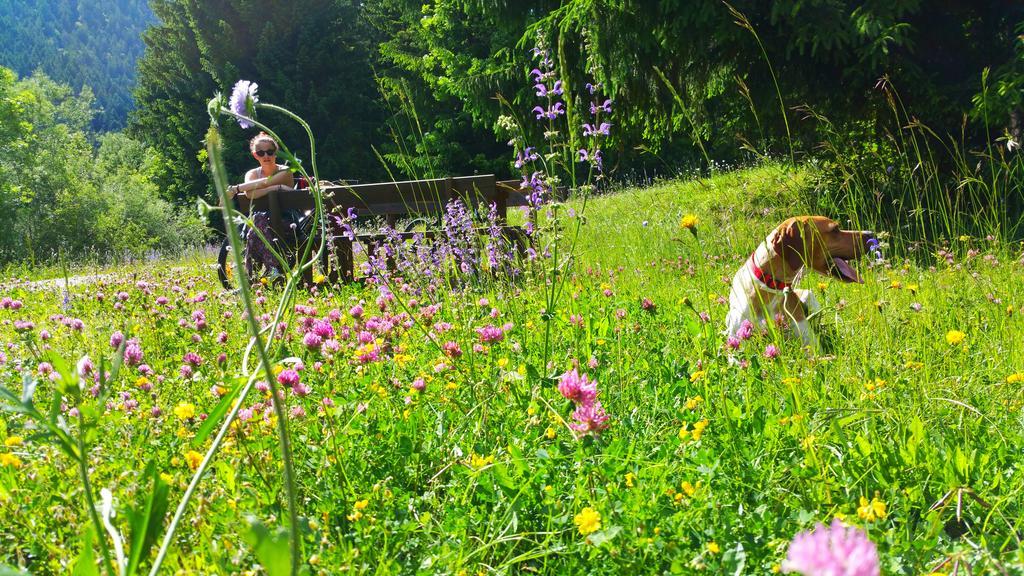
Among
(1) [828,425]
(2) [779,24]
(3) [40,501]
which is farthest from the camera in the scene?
(2) [779,24]

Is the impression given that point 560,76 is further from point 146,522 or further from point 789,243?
point 146,522

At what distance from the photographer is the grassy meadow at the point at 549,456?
1444 millimetres

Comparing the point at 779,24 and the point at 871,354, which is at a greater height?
the point at 779,24

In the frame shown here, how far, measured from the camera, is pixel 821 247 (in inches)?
109

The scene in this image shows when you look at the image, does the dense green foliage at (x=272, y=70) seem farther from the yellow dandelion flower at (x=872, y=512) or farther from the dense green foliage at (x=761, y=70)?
the yellow dandelion flower at (x=872, y=512)

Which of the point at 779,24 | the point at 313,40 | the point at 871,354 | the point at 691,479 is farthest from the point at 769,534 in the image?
the point at 313,40

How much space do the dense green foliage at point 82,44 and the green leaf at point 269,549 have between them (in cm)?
14213

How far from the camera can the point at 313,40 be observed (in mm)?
28406

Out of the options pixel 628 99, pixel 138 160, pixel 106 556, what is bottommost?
pixel 106 556

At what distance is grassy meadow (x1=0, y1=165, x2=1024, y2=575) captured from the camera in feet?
4.74

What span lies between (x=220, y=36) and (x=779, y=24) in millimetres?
26629

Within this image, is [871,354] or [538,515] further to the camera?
[871,354]

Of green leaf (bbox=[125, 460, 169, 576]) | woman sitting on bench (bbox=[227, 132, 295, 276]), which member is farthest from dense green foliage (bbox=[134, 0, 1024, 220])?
green leaf (bbox=[125, 460, 169, 576])

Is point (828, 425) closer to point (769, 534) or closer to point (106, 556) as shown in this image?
point (769, 534)
